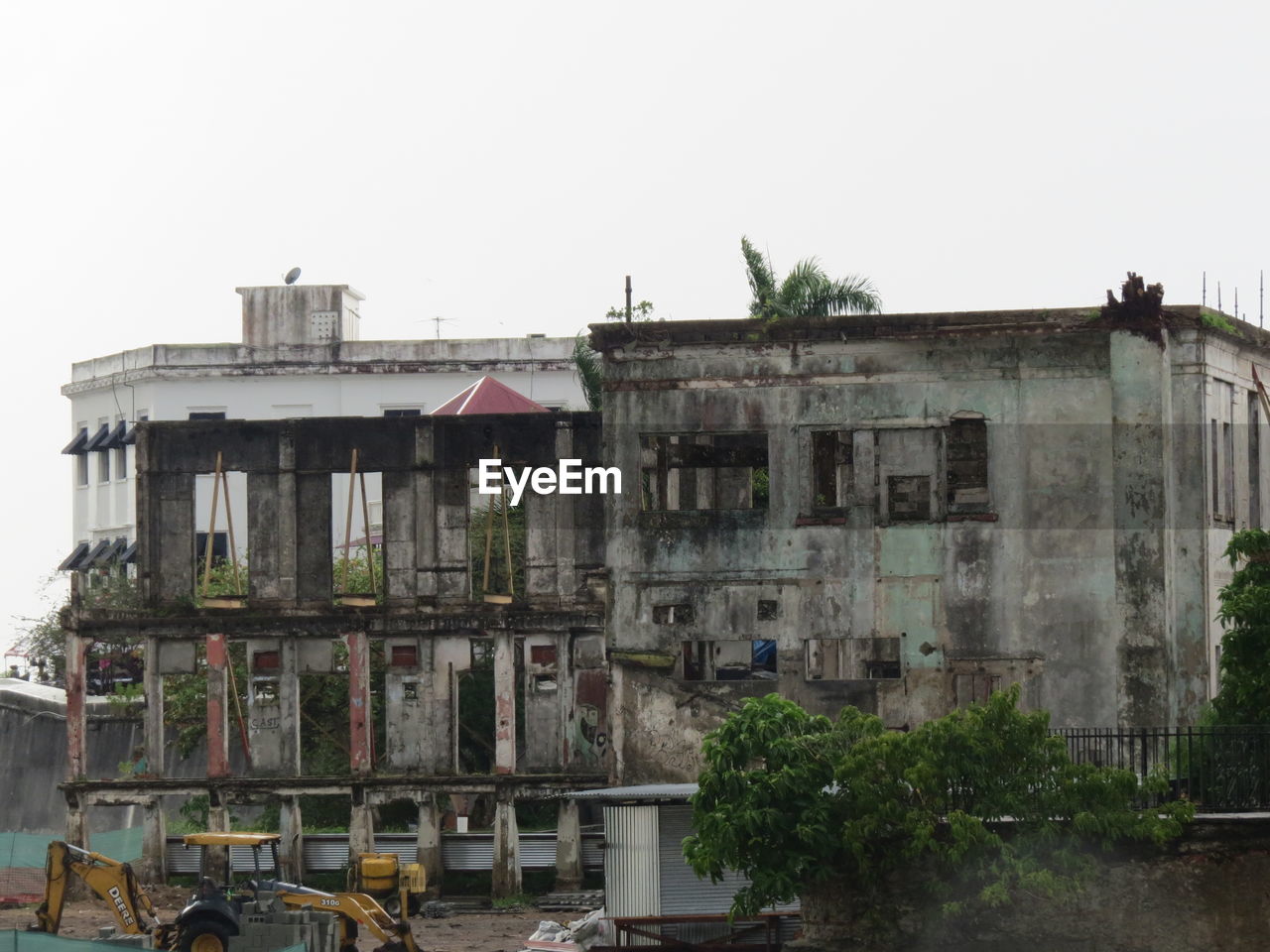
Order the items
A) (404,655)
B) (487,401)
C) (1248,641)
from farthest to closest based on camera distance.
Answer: (487,401) < (404,655) < (1248,641)

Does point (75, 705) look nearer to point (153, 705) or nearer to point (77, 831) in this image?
point (153, 705)

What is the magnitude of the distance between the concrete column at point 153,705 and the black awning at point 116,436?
81.8ft

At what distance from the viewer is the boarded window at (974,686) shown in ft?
122

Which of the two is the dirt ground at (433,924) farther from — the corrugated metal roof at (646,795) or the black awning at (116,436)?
the black awning at (116,436)

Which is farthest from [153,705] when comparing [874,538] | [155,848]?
[874,538]

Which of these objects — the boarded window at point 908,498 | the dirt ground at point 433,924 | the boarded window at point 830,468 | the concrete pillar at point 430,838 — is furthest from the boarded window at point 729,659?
the concrete pillar at point 430,838

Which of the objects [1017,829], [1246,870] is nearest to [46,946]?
[1017,829]

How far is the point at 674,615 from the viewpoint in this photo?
3859cm

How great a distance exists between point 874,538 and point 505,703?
25.1 ft

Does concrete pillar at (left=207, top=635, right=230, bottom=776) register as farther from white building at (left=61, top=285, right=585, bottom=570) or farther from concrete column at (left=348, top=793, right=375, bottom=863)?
white building at (left=61, top=285, right=585, bottom=570)

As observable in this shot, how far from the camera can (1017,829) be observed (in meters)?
26.7

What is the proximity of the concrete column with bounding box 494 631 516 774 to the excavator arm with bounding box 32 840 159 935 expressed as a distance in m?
9.09

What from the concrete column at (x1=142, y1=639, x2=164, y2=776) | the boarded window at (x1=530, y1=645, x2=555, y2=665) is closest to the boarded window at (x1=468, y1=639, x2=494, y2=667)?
the boarded window at (x1=530, y1=645, x2=555, y2=665)

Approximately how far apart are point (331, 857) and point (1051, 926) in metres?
17.9
